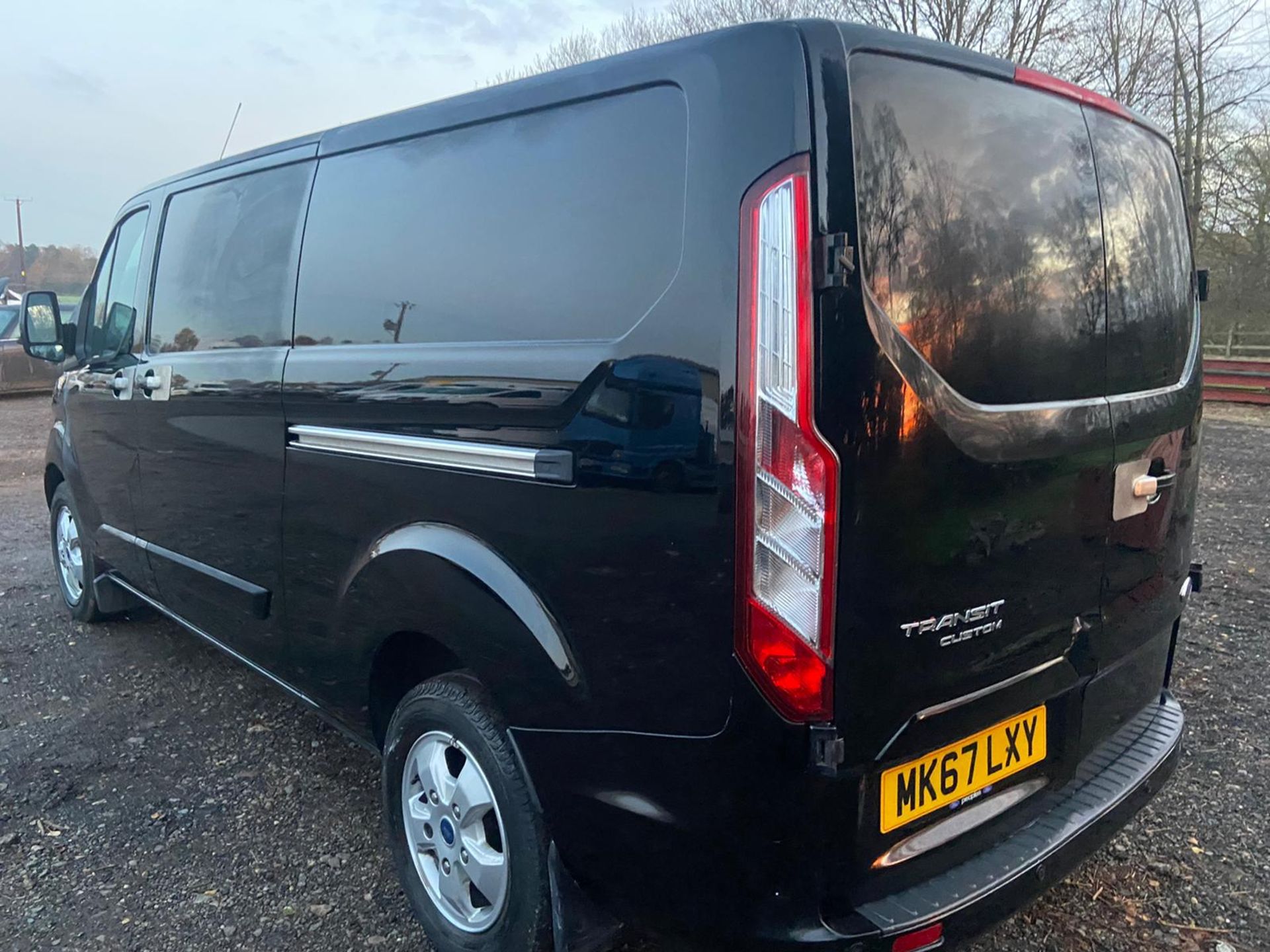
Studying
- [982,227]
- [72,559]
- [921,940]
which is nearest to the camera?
[921,940]

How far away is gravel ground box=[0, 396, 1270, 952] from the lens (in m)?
2.33

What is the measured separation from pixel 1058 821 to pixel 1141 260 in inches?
50.8

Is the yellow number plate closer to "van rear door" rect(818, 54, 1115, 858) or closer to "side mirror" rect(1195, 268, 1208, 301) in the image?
"van rear door" rect(818, 54, 1115, 858)

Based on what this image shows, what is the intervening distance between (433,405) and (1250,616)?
4.26 m

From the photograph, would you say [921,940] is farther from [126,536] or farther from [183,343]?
[126,536]

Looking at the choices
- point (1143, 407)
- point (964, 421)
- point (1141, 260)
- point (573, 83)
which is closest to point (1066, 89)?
point (1141, 260)

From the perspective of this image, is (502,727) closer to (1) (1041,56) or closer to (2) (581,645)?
(2) (581,645)

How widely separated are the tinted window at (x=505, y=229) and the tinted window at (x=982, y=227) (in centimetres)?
35

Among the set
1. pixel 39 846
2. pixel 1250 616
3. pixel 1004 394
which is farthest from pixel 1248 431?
pixel 39 846

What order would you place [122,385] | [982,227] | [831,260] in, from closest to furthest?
[831,260]
[982,227]
[122,385]

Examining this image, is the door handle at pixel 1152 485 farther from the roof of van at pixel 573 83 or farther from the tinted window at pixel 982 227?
the roof of van at pixel 573 83

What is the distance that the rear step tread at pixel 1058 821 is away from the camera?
1.64 metres

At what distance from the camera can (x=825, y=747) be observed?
1540mm

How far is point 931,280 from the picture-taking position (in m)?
1.61
